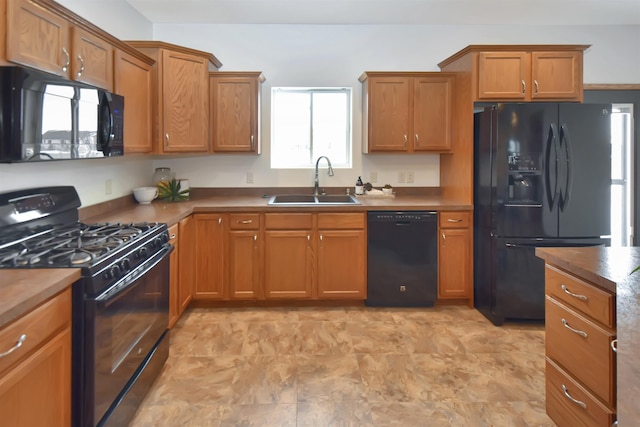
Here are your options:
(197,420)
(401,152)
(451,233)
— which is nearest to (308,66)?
(401,152)

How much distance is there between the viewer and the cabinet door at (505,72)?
360 centimetres

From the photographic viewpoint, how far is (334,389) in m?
2.48

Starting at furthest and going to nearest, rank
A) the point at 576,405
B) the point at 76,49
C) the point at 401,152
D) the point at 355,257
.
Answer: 1. the point at 401,152
2. the point at 355,257
3. the point at 76,49
4. the point at 576,405

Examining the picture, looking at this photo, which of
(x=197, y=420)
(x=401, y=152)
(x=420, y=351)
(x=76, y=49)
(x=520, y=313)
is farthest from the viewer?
(x=401, y=152)

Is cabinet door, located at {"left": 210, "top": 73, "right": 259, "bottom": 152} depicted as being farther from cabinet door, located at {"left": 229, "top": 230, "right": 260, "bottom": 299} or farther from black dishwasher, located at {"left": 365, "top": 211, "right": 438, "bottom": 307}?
black dishwasher, located at {"left": 365, "top": 211, "right": 438, "bottom": 307}

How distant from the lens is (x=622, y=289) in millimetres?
1443

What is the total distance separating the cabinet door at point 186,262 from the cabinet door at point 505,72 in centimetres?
250

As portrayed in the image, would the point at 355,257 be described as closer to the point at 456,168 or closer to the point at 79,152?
the point at 456,168

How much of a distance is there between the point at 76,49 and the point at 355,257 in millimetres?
2396

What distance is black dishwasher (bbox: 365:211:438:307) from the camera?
3.73m

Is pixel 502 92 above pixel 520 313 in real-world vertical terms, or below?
above

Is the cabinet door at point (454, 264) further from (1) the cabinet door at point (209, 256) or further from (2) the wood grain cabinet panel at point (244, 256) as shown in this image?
(1) the cabinet door at point (209, 256)

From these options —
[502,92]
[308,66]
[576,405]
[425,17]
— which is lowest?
[576,405]

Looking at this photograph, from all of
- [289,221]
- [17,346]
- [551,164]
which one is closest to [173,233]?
[289,221]
